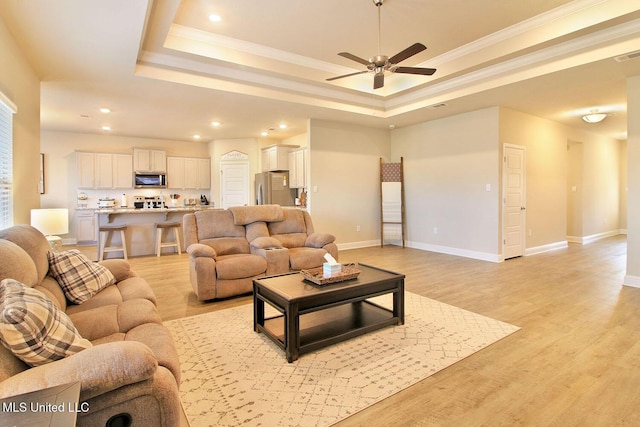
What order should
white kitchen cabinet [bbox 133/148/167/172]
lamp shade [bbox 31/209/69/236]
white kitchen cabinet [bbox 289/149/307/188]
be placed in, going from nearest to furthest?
lamp shade [bbox 31/209/69/236], white kitchen cabinet [bbox 289/149/307/188], white kitchen cabinet [bbox 133/148/167/172]

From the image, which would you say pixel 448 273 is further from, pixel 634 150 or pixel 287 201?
pixel 287 201

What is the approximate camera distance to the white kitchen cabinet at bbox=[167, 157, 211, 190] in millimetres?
8977

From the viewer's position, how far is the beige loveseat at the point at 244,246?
3.69m

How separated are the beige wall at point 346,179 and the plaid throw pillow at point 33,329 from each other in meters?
5.36

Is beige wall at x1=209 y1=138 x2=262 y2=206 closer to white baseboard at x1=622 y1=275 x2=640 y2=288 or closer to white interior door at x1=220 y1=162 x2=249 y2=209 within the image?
white interior door at x1=220 y1=162 x2=249 y2=209

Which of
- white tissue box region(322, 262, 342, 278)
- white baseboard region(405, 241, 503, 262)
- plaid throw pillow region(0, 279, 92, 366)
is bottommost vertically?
white baseboard region(405, 241, 503, 262)

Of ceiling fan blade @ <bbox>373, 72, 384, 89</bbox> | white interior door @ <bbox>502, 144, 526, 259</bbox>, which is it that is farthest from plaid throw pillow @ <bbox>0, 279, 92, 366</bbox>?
white interior door @ <bbox>502, 144, 526, 259</bbox>

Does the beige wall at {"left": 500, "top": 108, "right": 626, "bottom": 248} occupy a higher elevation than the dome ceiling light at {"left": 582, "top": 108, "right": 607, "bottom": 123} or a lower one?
lower

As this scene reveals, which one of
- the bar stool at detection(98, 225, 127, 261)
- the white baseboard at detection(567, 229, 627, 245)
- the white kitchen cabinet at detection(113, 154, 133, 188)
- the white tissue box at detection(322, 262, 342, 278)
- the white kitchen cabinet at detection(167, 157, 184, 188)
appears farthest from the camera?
the white kitchen cabinet at detection(167, 157, 184, 188)

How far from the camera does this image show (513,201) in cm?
603

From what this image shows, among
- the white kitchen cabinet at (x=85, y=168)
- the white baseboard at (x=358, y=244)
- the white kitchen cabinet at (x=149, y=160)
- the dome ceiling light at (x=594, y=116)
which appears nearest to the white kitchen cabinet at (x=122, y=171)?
the white kitchen cabinet at (x=149, y=160)

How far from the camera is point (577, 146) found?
25.8 feet

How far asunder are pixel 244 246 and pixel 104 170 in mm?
5928

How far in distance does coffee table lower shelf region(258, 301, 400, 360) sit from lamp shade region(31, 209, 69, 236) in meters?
2.67
